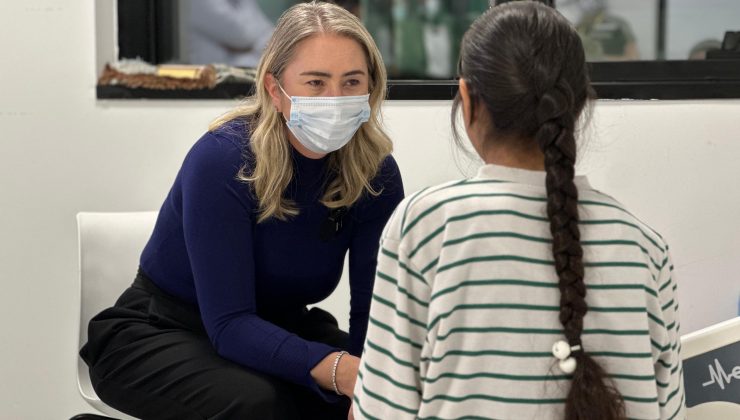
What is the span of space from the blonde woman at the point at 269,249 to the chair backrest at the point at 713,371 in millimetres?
616

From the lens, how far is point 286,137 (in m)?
1.60

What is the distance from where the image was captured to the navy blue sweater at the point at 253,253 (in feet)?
4.88

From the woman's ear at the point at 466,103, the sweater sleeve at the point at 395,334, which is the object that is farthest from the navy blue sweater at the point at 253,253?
the woman's ear at the point at 466,103

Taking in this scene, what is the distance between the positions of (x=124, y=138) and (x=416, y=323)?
1.42 m

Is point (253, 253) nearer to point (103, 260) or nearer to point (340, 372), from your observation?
point (340, 372)

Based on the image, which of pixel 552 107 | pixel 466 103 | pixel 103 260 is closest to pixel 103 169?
pixel 103 260

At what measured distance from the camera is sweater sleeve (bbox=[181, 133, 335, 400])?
1471 millimetres

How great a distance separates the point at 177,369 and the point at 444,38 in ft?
4.69

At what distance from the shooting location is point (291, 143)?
1.61 metres

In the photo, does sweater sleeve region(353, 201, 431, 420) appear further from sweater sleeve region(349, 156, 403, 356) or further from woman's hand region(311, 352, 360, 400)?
sweater sleeve region(349, 156, 403, 356)

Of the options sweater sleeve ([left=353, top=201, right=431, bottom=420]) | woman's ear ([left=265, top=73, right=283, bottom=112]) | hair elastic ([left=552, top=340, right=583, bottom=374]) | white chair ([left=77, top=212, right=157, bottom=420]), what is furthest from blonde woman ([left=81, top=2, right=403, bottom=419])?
hair elastic ([left=552, top=340, right=583, bottom=374])

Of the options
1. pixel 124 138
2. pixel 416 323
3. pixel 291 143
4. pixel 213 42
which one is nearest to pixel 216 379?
pixel 291 143

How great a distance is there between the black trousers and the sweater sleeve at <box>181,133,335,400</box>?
0.14ft

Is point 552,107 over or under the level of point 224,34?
under
